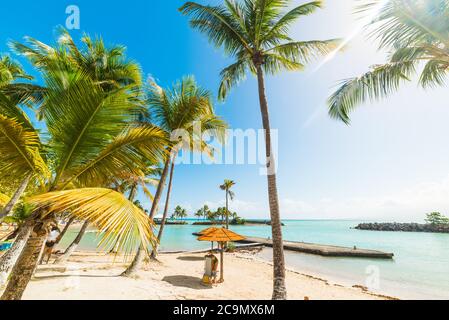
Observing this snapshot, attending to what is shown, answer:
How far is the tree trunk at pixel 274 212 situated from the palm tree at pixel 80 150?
384cm

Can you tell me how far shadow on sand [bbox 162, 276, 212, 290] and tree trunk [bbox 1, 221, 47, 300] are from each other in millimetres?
6427

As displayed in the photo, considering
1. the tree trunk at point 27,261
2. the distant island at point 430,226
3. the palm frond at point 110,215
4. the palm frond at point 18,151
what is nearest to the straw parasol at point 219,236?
the tree trunk at point 27,261

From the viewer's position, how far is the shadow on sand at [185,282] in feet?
29.8

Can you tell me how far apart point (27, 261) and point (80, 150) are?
212 centimetres

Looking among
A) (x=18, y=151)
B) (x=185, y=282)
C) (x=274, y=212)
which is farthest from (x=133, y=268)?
(x=18, y=151)

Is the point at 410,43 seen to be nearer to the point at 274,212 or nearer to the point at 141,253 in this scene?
the point at 274,212

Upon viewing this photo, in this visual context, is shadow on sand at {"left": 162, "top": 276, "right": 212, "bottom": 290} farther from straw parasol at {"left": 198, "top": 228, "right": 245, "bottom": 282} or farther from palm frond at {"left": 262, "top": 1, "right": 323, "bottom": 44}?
palm frond at {"left": 262, "top": 1, "right": 323, "bottom": 44}

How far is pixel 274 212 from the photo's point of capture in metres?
6.95

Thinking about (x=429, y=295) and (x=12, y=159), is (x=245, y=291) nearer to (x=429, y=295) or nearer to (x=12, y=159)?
(x=12, y=159)

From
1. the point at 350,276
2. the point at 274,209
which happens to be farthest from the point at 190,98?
the point at 350,276

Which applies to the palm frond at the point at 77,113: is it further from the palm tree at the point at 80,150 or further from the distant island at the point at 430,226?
the distant island at the point at 430,226

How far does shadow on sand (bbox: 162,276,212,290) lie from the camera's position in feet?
29.8

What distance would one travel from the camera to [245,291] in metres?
9.23

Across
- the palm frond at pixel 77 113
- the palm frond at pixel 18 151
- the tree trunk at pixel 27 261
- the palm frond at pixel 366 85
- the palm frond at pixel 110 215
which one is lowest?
the tree trunk at pixel 27 261
